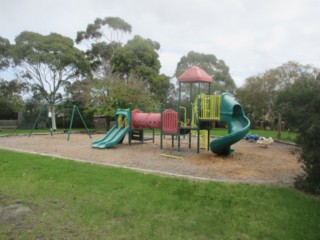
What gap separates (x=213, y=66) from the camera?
31641 mm

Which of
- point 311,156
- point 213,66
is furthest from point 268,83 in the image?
point 311,156

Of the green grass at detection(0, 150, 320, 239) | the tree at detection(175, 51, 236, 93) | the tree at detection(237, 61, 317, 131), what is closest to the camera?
the green grass at detection(0, 150, 320, 239)

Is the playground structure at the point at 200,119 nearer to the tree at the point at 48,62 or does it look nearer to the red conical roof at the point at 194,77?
the red conical roof at the point at 194,77

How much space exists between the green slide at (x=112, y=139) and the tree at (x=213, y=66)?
19.8m

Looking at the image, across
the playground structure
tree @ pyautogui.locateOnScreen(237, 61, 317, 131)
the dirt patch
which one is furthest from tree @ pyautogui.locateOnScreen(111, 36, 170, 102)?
the dirt patch

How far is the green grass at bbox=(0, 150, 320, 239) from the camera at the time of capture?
11.2 feet

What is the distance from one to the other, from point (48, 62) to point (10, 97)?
8670 mm

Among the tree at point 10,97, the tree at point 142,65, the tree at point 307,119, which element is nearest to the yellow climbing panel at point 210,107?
the tree at point 307,119

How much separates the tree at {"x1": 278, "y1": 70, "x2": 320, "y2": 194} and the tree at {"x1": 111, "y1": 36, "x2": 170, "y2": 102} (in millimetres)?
20873

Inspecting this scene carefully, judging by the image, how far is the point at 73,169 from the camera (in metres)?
6.64

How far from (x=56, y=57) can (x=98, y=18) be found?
11076 mm

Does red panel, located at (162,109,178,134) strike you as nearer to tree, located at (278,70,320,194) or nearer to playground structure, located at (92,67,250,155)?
playground structure, located at (92,67,250,155)

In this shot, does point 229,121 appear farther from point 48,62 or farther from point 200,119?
point 48,62

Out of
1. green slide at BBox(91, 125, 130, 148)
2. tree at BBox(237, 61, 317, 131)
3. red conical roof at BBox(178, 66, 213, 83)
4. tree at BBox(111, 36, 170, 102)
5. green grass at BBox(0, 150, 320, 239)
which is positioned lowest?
green grass at BBox(0, 150, 320, 239)
